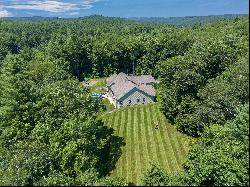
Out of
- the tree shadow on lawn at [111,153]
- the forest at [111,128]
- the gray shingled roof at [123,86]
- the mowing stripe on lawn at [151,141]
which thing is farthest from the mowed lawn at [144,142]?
the gray shingled roof at [123,86]

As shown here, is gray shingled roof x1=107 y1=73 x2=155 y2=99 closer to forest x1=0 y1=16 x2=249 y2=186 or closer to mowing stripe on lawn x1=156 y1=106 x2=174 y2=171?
mowing stripe on lawn x1=156 y1=106 x2=174 y2=171

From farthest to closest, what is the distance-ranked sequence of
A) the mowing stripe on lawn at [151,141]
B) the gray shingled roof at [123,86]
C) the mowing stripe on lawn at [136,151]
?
the gray shingled roof at [123,86] < the mowing stripe on lawn at [151,141] < the mowing stripe on lawn at [136,151]

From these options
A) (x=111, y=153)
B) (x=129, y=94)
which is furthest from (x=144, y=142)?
(x=129, y=94)

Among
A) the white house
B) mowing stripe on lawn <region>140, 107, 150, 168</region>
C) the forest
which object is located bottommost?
the white house

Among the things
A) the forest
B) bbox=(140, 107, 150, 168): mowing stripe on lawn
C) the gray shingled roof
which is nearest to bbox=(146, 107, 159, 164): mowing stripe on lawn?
bbox=(140, 107, 150, 168): mowing stripe on lawn

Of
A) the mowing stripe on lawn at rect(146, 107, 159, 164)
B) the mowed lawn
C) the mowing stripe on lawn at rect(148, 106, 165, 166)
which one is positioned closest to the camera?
the mowed lawn

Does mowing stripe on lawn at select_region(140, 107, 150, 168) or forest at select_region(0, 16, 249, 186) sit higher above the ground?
forest at select_region(0, 16, 249, 186)

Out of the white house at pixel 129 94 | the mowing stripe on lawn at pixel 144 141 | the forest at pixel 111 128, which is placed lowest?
the white house at pixel 129 94

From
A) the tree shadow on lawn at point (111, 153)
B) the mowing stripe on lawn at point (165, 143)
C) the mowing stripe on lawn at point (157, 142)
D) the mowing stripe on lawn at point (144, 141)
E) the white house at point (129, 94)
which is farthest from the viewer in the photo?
the white house at point (129, 94)

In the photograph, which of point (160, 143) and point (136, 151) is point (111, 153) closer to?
point (136, 151)

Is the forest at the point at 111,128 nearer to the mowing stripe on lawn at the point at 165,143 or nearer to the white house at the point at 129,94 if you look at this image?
the mowing stripe on lawn at the point at 165,143
